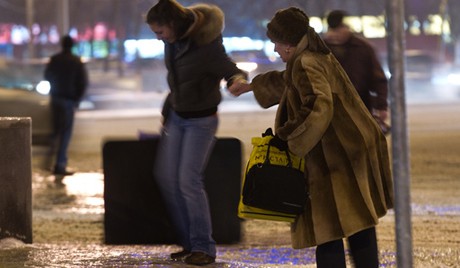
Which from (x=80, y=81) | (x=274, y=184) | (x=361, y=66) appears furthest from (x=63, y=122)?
(x=274, y=184)

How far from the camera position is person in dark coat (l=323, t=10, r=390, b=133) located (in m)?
8.30

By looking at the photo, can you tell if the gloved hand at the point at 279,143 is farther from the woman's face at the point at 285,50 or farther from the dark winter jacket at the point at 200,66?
the dark winter jacket at the point at 200,66

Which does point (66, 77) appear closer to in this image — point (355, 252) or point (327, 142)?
point (355, 252)

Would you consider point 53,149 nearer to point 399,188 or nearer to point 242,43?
point 399,188

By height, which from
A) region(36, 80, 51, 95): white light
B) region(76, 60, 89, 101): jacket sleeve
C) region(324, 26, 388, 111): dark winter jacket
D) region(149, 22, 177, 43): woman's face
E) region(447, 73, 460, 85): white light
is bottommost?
region(447, 73, 460, 85): white light

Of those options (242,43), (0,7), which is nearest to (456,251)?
(242,43)

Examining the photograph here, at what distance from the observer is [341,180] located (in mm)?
5074

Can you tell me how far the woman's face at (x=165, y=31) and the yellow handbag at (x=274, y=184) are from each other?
59.4 inches

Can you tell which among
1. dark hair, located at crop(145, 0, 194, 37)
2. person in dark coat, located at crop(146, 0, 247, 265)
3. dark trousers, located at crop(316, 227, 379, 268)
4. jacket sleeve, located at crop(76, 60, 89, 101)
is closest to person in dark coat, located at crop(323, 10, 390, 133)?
person in dark coat, located at crop(146, 0, 247, 265)

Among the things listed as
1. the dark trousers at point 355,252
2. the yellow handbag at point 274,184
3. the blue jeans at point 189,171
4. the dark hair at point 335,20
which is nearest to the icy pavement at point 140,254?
the blue jeans at point 189,171

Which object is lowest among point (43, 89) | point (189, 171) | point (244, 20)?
point (43, 89)

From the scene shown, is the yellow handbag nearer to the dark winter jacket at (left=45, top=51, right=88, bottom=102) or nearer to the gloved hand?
the gloved hand

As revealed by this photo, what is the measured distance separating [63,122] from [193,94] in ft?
23.6

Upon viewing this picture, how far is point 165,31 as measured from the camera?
21.1 ft
